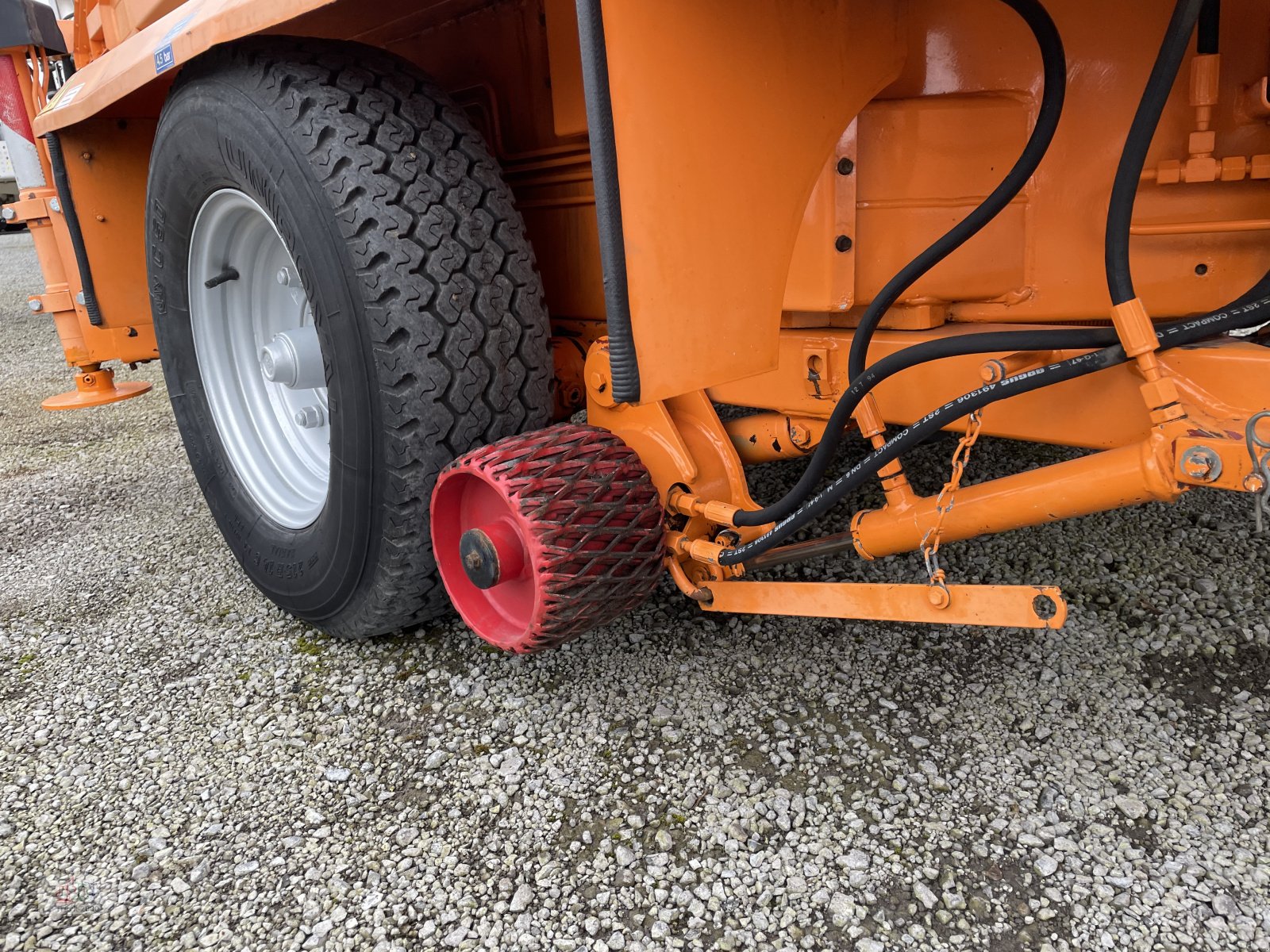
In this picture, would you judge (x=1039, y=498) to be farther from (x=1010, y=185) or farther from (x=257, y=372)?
(x=257, y=372)

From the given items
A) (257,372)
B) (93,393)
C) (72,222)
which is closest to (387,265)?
(257,372)

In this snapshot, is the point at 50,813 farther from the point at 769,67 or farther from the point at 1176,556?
the point at 1176,556

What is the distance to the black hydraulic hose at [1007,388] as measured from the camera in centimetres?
115

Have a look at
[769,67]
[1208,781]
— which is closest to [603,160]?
[769,67]

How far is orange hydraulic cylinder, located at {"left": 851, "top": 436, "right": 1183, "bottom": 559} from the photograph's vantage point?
3.84 feet

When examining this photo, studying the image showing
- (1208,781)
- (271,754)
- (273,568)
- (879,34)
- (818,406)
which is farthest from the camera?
(273,568)

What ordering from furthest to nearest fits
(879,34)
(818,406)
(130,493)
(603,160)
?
(130,493) < (818,406) < (879,34) < (603,160)

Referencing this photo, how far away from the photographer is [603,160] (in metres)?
Answer: 1.18

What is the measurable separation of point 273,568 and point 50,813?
25.8 inches

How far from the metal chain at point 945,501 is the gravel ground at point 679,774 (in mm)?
398

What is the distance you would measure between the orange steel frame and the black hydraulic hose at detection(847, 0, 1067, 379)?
0.08m

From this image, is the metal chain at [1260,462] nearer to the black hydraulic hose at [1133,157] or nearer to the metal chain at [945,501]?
the black hydraulic hose at [1133,157]

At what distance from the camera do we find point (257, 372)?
8.02 feet

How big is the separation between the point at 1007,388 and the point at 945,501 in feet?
0.65
